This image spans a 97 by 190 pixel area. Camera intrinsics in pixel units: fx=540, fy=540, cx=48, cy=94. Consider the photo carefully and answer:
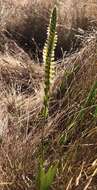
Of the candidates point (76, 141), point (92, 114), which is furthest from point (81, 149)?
point (92, 114)

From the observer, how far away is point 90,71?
3.27m

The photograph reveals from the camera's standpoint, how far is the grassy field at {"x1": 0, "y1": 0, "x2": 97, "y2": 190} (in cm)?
249

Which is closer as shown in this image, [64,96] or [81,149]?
[81,149]

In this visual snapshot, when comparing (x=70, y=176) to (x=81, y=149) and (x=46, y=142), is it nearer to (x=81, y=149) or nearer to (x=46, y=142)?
(x=81, y=149)

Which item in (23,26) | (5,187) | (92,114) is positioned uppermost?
(23,26)

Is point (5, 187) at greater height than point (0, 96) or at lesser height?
lesser

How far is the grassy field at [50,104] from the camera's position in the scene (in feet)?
8.16

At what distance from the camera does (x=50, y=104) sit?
3.42 metres

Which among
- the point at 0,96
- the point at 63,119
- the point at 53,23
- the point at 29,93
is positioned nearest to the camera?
the point at 53,23

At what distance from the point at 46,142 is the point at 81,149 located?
1.08 ft

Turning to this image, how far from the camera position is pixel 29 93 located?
3.89 meters

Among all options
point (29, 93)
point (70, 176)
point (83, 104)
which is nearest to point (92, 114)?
point (83, 104)

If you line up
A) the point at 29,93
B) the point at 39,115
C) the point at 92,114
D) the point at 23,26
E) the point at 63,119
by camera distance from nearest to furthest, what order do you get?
the point at 92,114 < the point at 63,119 < the point at 39,115 < the point at 29,93 < the point at 23,26

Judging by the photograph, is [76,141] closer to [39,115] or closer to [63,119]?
[63,119]
